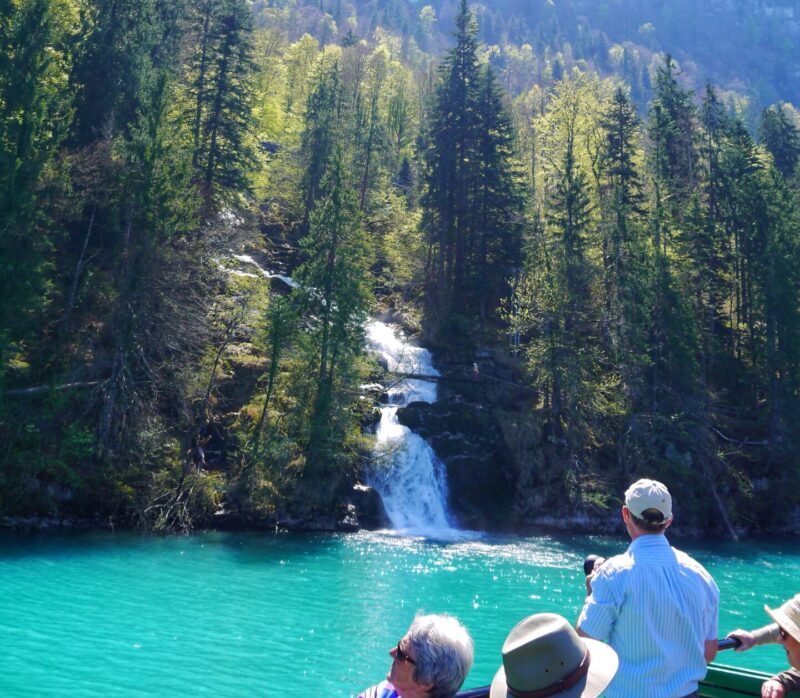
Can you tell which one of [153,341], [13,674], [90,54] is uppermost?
[90,54]

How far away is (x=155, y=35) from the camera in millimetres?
32625

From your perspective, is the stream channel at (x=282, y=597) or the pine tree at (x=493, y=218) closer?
the stream channel at (x=282, y=597)

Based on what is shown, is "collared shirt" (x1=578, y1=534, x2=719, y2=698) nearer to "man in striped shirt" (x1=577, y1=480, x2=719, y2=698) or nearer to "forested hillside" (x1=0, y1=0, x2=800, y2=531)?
"man in striped shirt" (x1=577, y1=480, x2=719, y2=698)

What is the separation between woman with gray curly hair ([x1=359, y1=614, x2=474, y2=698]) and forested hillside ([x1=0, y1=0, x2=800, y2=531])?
19808 mm

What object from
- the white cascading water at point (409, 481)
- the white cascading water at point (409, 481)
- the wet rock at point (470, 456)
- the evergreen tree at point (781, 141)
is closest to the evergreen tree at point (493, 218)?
the wet rock at point (470, 456)

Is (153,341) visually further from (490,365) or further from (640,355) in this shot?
(640,355)

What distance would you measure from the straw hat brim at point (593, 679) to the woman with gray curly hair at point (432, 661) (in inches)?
6.6

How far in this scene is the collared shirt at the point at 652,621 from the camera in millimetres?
3771

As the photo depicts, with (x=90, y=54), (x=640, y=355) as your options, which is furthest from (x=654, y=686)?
(x=90, y=54)

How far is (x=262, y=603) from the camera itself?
14984 millimetres

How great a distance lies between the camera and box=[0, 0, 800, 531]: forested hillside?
888 inches

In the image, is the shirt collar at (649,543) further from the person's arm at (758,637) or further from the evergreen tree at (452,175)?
the evergreen tree at (452,175)

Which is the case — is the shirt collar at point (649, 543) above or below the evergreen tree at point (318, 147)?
below

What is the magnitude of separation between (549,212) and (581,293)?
17.6 feet
